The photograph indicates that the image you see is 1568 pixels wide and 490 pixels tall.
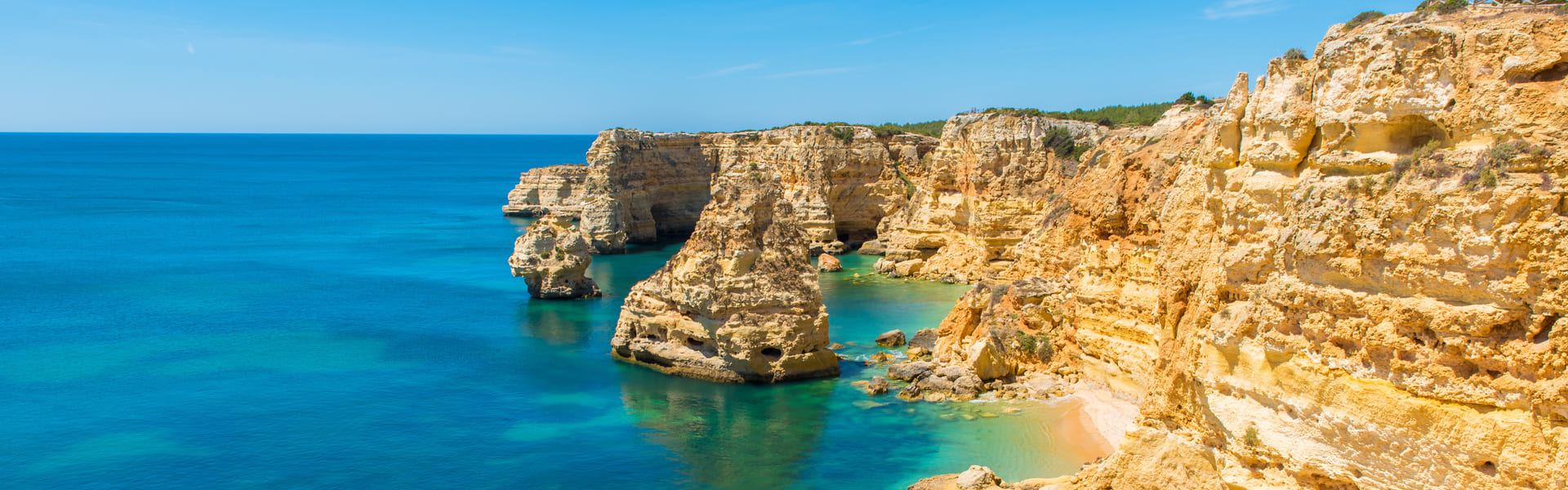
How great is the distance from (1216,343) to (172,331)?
38.1 m

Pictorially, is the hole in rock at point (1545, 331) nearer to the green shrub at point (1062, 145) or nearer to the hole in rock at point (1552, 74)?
the hole in rock at point (1552, 74)

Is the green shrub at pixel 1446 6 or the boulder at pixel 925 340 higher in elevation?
the green shrub at pixel 1446 6

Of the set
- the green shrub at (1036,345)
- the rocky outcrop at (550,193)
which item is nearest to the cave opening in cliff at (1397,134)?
the green shrub at (1036,345)

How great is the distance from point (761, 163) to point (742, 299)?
28.2 metres

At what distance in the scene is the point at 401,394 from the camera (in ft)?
96.4

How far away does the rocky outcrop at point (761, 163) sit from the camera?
61.0 meters

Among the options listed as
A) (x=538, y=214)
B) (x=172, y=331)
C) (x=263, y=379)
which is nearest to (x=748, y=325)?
(x=263, y=379)

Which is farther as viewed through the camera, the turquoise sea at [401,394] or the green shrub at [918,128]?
the green shrub at [918,128]

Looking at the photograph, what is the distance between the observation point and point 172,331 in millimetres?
37969

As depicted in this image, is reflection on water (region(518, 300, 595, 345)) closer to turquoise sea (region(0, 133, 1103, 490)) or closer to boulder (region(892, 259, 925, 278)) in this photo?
turquoise sea (region(0, 133, 1103, 490))

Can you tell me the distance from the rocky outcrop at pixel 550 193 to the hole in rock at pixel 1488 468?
6889cm

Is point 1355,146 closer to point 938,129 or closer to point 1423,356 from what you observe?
point 1423,356

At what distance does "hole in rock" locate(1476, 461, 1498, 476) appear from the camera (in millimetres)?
10445

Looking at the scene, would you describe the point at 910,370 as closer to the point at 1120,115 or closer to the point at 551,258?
the point at 551,258
